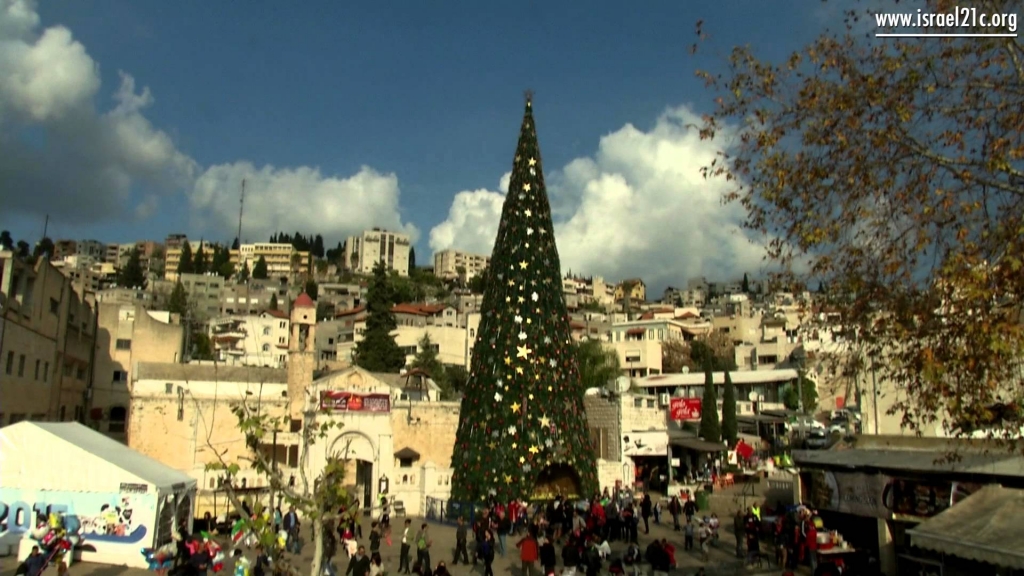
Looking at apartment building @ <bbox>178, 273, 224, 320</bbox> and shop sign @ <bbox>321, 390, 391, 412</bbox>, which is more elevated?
apartment building @ <bbox>178, 273, 224, 320</bbox>

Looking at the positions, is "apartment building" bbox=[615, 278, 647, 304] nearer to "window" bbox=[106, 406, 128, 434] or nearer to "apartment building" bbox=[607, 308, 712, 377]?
"apartment building" bbox=[607, 308, 712, 377]

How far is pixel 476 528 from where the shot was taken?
795 inches

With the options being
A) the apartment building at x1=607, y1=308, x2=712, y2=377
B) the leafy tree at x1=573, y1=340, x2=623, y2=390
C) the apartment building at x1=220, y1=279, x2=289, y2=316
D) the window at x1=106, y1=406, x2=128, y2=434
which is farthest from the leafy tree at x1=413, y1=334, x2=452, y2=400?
the apartment building at x1=220, y1=279, x2=289, y2=316

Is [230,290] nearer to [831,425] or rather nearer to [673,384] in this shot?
[673,384]

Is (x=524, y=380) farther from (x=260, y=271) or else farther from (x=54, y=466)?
(x=260, y=271)

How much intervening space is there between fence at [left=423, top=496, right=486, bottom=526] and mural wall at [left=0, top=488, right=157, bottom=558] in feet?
27.2

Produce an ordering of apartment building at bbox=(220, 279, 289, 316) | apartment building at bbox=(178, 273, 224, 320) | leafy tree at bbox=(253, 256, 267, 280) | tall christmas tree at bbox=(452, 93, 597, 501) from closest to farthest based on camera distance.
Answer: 1. tall christmas tree at bbox=(452, 93, 597, 501)
2. apartment building at bbox=(220, 279, 289, 316)
3. apartment building at bbox=(178, 273, 224, 320)
4. leafy tree at bbox=(253, 256, 267, 280)

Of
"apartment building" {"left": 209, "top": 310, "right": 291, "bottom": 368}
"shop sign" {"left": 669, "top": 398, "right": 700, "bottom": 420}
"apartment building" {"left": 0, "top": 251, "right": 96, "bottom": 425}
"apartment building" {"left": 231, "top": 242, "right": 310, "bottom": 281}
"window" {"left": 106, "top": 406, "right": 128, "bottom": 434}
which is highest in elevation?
"apartment building" {"left": 231, "top": 242, "right": 310, "bottom": 281}

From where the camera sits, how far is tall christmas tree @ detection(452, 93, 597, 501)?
2577 cm

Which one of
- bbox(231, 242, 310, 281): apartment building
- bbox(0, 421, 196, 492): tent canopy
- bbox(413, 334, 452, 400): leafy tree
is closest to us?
bbox(0, 421, 196, 492): tent canopy

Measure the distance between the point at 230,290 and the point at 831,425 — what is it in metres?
104

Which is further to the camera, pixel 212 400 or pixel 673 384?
pixel 673 384

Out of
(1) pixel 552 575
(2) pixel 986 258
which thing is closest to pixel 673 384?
(1) pixel 552 575

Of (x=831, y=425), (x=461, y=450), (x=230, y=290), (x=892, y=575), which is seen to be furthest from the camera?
(x=230, y=290)
